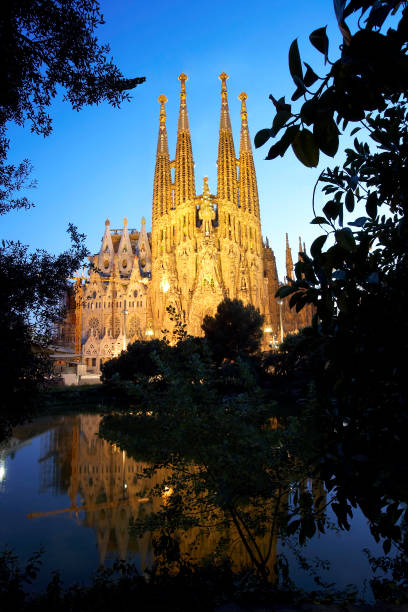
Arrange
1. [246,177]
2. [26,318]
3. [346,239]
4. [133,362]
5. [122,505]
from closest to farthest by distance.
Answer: [346,239], [26,318], [122,505], [133,362], [246,177]

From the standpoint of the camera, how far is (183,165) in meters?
44.8

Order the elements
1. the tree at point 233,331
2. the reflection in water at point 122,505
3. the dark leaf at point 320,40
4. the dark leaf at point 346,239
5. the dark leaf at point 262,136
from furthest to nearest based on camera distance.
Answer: the tree at point 233,331 → the reflection in water at point 122,505 → the dark leaf at point 346,239 → the dark leaf at point 262,136 → the dark leaf at point 320,40

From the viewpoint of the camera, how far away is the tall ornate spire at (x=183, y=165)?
44156 millimetres

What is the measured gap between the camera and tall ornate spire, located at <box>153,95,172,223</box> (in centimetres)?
4550

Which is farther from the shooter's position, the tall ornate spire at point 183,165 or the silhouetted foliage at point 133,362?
the tall ornate spire at point 183,165

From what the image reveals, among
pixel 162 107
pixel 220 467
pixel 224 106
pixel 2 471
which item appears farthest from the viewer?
pixel 162 107

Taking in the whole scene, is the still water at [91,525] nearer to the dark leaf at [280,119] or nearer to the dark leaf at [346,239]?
the dark leaf at [346,239]

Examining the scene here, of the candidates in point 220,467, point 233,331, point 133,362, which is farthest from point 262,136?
point 233,331

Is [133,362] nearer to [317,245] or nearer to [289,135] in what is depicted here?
[317,245]

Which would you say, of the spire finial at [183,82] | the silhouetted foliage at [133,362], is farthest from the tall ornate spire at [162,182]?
the silhouetted foliage at [133,362]

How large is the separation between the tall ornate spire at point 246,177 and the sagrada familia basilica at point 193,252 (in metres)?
0.12

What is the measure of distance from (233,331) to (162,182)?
24938 mm

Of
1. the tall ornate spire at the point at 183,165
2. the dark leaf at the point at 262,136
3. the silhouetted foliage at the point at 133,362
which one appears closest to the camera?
the dark leaf at the point at 262,136

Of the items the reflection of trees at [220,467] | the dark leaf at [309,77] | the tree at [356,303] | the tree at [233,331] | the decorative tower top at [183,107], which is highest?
the decorative tower top at [183,107]
